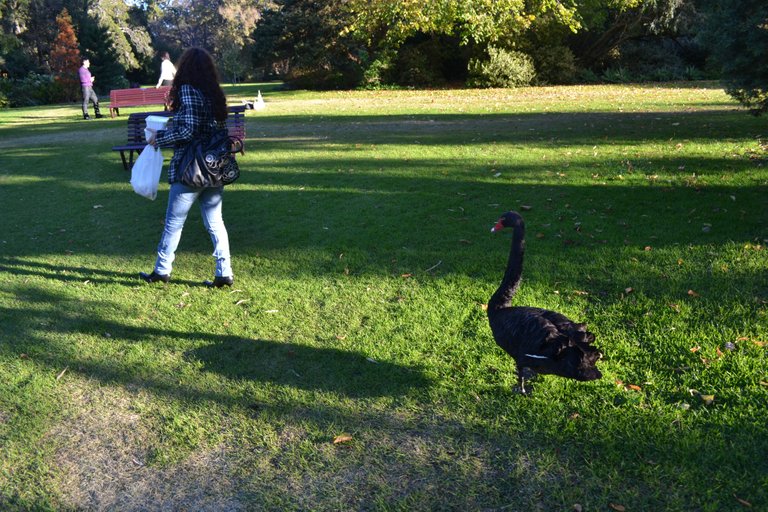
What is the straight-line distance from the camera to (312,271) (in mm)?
Result: 5863

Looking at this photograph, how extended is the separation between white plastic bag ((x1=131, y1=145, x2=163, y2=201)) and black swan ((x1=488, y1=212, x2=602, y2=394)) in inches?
130

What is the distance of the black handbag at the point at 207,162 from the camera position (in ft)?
16.0

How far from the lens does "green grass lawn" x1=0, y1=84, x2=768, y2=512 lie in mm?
2998

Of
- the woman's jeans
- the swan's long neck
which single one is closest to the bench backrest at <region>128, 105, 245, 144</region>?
the woman's jeans

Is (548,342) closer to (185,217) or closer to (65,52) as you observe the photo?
(185,217)

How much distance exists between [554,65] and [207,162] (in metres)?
29.2

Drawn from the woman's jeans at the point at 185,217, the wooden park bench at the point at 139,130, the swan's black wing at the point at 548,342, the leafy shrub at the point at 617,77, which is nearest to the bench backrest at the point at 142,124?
the wooden park bench at the point at 139,130

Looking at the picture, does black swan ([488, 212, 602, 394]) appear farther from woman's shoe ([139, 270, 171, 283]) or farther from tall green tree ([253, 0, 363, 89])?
tall green tree ([253, 0, 363, 89])

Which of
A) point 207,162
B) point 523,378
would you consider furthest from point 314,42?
point 523,378

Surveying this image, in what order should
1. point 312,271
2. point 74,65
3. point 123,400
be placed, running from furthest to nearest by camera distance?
point 74,65
point 312,271
point 123,400

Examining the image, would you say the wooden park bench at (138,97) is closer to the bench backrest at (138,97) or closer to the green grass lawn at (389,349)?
the bench backrest at (138,97)

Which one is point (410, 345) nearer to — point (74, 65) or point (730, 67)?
point (730, 67)

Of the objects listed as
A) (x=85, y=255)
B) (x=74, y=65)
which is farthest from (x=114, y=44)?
(x=85, y=255)

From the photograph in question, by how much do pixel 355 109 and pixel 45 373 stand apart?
1762 cm
